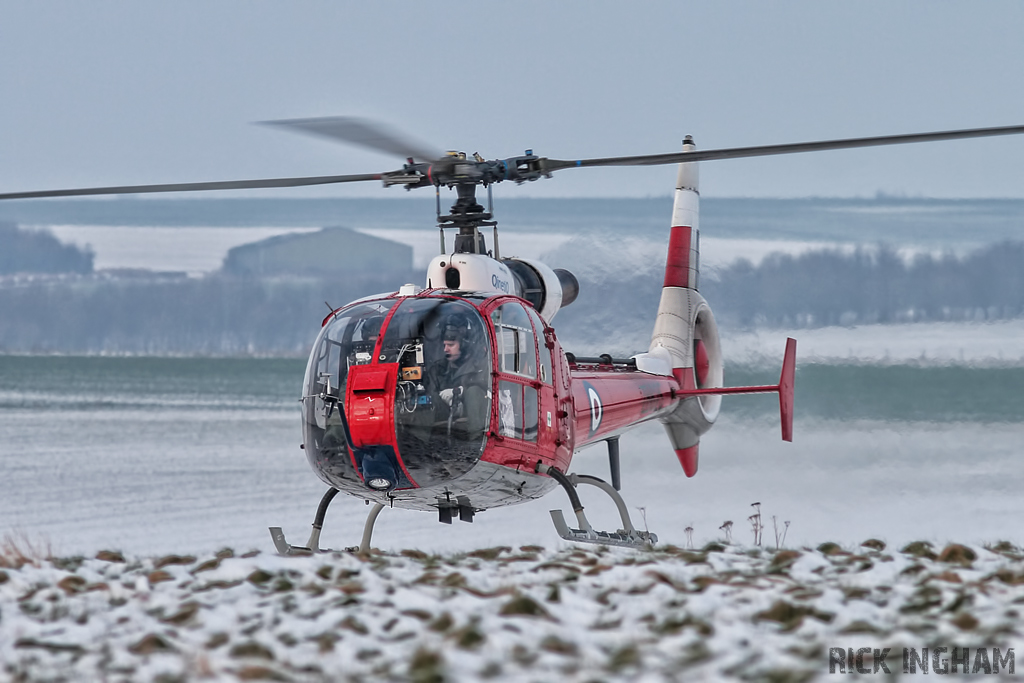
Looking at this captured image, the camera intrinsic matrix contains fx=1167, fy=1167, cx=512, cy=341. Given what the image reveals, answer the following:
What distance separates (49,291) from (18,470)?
129 feet

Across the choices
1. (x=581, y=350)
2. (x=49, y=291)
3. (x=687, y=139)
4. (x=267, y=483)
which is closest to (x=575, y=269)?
(x=581, y=350)

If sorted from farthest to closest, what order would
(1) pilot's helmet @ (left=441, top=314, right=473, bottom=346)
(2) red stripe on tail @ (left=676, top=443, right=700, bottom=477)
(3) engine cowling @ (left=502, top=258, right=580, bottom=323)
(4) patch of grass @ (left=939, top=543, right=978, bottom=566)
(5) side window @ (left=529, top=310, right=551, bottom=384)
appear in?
(2) red stripe on tail @ (left=676, top=443, right=700, bottom=477) < (3) engine cowling @ (left=502, top=258, right=580, bottom=323) < (5) side window @ (left=529, top=310, right=551, bottom=384) < (1) pilot's helmet @ (left=441, top=314, right=473, bottom=346) < (4) patch of grass @ (left=939, top=543, right=978, bottom=566)

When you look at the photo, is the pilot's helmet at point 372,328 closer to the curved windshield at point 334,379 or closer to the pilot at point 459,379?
the curved windshield at point 334,379

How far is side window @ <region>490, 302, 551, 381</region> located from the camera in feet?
31.6

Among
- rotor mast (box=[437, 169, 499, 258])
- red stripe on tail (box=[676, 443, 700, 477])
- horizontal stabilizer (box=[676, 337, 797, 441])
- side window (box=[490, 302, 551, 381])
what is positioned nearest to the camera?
side window (box=[490, 302, 551, 381])

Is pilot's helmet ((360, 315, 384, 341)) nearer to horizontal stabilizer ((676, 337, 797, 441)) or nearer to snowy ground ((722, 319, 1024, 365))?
horizontal stabilizer ((676, 337, 797, 441))

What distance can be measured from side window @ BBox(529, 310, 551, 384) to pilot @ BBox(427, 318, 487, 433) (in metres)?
1.15

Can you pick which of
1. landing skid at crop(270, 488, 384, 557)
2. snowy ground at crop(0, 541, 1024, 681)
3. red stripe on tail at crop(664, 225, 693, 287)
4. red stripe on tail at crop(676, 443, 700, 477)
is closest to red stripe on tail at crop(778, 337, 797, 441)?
red stripe on tail at crop(676, 443, 700, 477)

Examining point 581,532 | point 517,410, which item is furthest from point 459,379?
point 581,532

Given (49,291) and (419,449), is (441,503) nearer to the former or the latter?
(419,449)

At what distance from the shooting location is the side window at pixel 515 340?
9.62 metres

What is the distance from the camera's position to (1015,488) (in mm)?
20578

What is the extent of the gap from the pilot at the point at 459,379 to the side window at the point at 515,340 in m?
0.35

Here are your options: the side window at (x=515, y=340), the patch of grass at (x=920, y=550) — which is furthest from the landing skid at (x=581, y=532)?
the patch of grass at (x=920, y=550)
